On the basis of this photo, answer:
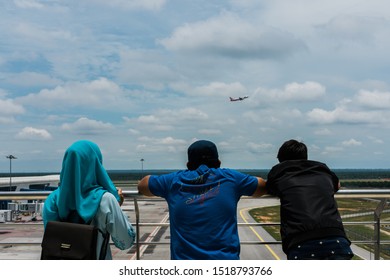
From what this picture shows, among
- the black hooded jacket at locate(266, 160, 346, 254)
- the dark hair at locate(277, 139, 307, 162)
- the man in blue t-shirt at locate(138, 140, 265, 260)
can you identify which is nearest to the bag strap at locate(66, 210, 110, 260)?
the man in blue t-shirt at locate(138, 140, 265, 260)

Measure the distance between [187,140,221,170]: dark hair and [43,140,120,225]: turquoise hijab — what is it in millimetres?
690

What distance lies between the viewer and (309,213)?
281cm

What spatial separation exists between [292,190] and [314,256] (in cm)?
49

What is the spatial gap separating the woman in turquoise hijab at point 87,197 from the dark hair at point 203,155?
A: 642mm

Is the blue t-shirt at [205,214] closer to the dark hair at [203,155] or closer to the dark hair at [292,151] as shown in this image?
the dark hair at [203,155]

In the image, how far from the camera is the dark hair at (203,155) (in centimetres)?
296

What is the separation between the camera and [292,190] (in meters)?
2.94

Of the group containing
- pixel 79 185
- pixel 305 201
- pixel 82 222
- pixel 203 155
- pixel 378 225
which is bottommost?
pixel 378 225

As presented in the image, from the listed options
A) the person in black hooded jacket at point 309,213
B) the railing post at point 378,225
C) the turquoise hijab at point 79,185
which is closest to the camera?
the turquoise hijab at point 79,185

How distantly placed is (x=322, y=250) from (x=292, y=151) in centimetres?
85

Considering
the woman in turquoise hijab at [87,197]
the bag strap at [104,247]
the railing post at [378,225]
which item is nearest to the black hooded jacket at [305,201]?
the woman in turquoise hijab at [87,197]

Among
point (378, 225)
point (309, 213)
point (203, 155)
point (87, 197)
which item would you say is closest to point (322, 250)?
point (309, 213)

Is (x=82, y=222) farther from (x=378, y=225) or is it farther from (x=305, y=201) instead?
(x=378, y=225)
